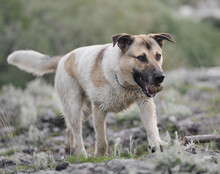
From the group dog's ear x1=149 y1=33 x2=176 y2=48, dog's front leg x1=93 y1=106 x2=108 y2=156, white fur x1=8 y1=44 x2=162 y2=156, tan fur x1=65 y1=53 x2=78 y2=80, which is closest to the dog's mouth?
white fur x1=8 y1=44 x2=162 y2=156

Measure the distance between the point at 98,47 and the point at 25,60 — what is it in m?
1.63

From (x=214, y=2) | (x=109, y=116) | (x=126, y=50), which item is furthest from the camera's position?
(x=214, y=2)

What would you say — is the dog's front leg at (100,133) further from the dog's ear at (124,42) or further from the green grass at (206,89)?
the green grass at (206,89)

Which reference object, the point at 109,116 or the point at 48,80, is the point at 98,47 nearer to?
the point at 109,116

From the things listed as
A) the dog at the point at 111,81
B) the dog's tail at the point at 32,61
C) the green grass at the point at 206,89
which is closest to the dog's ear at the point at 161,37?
the dog at the point at 111,81

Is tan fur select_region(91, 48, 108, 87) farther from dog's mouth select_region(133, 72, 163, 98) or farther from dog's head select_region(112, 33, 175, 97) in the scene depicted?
dog's mouth select_region(133, 72, 163, 98)

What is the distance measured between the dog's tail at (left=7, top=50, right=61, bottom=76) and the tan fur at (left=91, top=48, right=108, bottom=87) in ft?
5.02

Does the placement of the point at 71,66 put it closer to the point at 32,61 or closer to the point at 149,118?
the point at 32,61

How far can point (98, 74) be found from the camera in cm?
544

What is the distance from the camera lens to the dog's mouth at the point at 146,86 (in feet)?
15.6

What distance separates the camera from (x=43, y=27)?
14.9 meters


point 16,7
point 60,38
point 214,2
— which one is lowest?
point 60,38

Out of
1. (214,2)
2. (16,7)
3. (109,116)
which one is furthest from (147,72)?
(214,2)

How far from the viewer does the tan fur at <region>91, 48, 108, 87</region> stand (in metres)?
5.35
